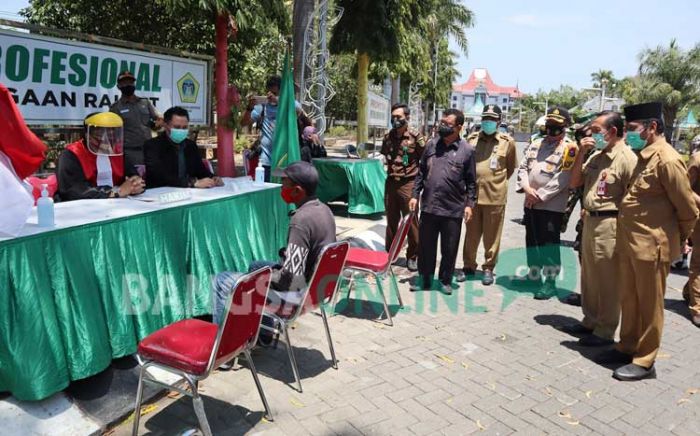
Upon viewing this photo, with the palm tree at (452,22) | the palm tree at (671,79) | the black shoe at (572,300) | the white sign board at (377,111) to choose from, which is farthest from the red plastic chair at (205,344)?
the palm tree at (671,79)

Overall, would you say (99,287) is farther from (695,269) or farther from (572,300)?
(695,269)

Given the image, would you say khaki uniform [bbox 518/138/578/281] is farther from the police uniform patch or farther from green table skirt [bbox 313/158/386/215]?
green table skirt [bbox 313/158/386/215]

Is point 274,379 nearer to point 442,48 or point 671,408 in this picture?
point 671,408

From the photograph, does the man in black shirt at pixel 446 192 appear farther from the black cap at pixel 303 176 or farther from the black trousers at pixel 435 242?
the black cap at pixel 303 176

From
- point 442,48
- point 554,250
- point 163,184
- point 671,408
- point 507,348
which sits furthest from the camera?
point 442,48

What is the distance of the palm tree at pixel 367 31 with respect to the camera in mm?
11422

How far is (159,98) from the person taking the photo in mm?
7363

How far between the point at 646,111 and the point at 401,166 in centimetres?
293

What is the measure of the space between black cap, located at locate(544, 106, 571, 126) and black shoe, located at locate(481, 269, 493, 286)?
1.82 m

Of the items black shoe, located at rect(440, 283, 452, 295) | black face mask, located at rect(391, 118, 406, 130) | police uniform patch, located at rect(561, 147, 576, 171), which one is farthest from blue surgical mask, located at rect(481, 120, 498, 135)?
black shoe, located at rect(440, 283, 452, 295)

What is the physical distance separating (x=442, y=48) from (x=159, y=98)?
114 feet

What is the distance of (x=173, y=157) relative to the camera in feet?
16.8

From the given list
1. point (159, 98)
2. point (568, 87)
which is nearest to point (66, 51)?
point (159, 98)

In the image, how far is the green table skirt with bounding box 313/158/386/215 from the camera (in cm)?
908
